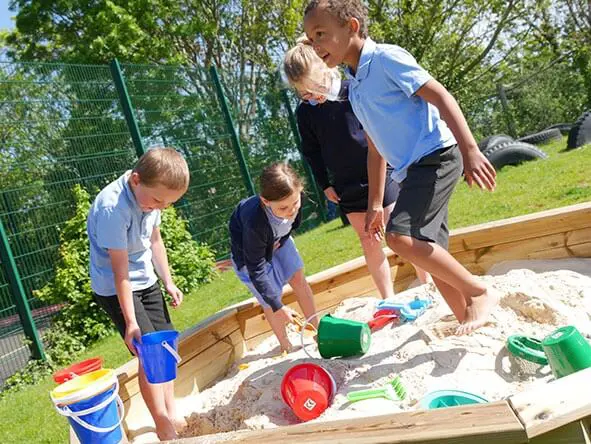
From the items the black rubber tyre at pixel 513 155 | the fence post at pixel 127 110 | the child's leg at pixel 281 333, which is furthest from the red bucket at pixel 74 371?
the black rubber tyre at pixel 513 155

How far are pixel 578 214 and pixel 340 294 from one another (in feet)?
4.53

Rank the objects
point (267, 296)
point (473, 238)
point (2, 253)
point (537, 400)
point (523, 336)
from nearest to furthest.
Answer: point (537, 400), point (523, 336), point (267, 296), point (473, 238), point (2, 253)

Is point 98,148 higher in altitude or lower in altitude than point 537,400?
higher

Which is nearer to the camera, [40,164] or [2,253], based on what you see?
[2,253]

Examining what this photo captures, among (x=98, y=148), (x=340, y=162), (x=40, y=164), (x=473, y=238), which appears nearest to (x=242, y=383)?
(x=340, y=162)

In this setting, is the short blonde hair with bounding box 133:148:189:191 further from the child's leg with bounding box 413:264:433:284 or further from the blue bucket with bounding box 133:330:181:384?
the child's leg with bounding box 413:264:433:284

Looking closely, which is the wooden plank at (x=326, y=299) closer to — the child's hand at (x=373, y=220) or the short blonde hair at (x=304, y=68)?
the child's hand at (x=373, y=220)

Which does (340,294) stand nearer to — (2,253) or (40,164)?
(2,253)

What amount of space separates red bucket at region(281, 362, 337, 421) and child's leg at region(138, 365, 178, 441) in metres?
0.50

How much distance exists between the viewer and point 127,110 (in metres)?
7.16

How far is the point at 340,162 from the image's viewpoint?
3.44m

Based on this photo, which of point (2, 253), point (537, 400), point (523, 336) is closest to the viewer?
point (537, 400)

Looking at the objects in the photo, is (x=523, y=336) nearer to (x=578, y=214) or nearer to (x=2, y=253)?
(x=578, y=214)

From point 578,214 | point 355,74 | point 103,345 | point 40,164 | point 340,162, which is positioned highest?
point 40,164
